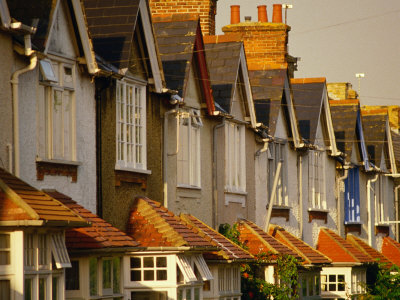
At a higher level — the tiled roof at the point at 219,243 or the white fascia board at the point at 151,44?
the white fascia board at the point at 151,44

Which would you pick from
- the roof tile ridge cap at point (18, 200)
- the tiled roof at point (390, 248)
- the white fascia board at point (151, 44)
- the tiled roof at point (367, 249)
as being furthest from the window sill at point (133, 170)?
the tiled roof at point (390, 248)

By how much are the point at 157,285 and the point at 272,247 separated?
7045 millimetres

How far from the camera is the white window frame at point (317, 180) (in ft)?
113

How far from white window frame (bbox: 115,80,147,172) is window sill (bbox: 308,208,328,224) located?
1262 cm

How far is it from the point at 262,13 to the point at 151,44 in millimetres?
12743

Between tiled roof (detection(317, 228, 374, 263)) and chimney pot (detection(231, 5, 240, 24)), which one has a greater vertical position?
chimney pot (detection(231, 5, 240, 24))

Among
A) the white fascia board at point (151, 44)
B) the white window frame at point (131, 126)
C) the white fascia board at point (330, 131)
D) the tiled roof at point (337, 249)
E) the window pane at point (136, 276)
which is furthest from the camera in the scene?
the white fascia board at point (330, 131)

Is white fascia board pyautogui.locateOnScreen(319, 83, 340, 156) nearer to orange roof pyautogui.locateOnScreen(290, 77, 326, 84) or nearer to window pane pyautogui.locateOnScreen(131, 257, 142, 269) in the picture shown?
orange roof pyautogui.locateOnScreen(290, 77, 326, 84)

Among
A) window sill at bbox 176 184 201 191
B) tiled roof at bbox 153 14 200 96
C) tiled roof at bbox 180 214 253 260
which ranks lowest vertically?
tiled roof at bbox 180 214 253 260

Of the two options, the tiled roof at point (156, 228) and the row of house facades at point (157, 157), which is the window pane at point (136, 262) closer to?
the row of house facades at point (157, 157)

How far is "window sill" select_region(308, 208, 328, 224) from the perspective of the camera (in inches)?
1348

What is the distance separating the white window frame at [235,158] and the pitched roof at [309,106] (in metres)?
6.52

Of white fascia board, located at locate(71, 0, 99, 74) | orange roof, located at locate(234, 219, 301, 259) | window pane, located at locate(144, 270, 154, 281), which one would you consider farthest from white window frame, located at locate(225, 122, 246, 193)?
white fascia board, located at locate(71, 0, 99, 74)

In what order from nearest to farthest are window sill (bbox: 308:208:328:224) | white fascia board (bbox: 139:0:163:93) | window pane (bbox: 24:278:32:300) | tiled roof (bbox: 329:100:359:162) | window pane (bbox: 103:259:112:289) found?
1. window pane (bbox: 24:278:32:300)
2. window pane (bbox: 103:259:112:289)
3. white fascia board (bbox: 139:0:163:93)
4. window sill (bbox: 308:208:328:224)
5. tiled roof (bbox: 329:100:359:162)
